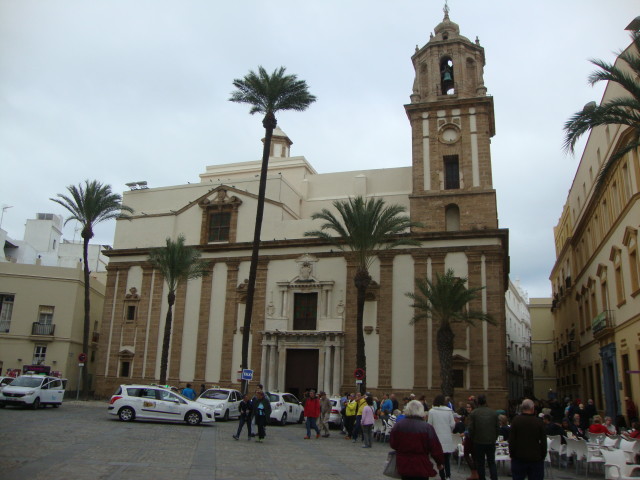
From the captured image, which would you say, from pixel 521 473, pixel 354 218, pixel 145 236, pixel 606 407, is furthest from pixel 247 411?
pixel 145 236

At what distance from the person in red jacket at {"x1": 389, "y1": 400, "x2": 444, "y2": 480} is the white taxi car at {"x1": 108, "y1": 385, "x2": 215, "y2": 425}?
15.1 m

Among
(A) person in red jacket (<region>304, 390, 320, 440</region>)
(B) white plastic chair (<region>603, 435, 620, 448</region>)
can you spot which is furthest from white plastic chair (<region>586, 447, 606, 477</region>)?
(A) person in red jacket (<region>304, 390, 320, 440</region>)

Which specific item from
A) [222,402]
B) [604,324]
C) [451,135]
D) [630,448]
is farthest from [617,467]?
[451,135]

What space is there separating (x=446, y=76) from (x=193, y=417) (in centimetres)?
2395

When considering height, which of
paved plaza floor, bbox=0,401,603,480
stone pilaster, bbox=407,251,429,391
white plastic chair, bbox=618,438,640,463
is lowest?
paved plaza floor, bbox=0,401,603,480

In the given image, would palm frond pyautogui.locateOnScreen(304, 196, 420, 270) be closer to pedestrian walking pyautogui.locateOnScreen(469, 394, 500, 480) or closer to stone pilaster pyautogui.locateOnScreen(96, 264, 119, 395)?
stone pilaster pyautogui.locateOnScreen(96, 264, 119, 395)

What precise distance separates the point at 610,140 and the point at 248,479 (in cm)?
2174

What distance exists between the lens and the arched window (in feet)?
105

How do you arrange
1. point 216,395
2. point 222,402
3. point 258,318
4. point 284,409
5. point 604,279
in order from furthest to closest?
1. point 258,318
2. point 604,279
3. point 216,395
4. point 284,409
5. point 222,402

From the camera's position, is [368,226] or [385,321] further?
[385,321]

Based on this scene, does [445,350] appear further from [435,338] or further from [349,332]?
[349,332]

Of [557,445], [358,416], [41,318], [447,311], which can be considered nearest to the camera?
[557,445]

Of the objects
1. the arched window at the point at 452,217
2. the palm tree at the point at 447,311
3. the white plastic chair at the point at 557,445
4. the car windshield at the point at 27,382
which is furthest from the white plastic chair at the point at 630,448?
the car windshield at the point at 27,382

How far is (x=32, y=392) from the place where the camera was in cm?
2358
